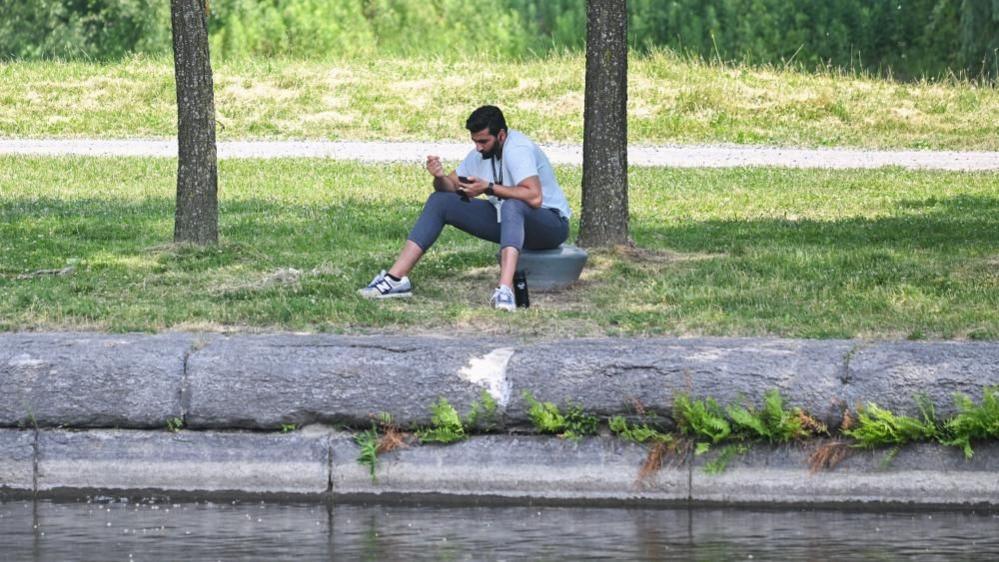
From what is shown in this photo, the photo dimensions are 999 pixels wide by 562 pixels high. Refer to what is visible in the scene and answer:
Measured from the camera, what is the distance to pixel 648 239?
11.1 m

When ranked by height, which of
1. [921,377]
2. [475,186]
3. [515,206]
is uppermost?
[475,186]

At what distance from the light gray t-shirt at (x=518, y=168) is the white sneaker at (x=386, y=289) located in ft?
2.20

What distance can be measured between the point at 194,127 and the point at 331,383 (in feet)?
12.3

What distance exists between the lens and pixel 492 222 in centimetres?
888

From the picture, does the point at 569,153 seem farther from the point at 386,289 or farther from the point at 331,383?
the point at 331,383

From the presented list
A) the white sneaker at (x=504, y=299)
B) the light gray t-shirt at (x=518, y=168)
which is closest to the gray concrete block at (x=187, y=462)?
the white sneaker at (x=504, y=299)

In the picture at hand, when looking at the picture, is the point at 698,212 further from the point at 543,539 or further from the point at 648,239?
the point at 543,539

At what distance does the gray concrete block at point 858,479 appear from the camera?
6.45 m

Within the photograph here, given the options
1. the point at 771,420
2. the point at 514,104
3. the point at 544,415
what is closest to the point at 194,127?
the point at 544,415

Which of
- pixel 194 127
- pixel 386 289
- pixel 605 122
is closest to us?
pixel 386 289

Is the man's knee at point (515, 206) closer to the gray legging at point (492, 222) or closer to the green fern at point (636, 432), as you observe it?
the gray legging at point (492, 222)

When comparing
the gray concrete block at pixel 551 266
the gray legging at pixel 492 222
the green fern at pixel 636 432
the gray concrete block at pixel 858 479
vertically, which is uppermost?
the gray legging at pixel 492 222

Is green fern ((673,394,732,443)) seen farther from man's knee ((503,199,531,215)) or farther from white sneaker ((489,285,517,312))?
man's knee ((503,199,531,215))

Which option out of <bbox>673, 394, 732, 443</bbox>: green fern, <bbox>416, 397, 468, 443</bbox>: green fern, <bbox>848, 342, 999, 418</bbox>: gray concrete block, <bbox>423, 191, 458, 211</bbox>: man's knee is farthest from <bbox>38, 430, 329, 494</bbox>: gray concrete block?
<bbox>423, 191, 458, 211</bbox>: man's knee
